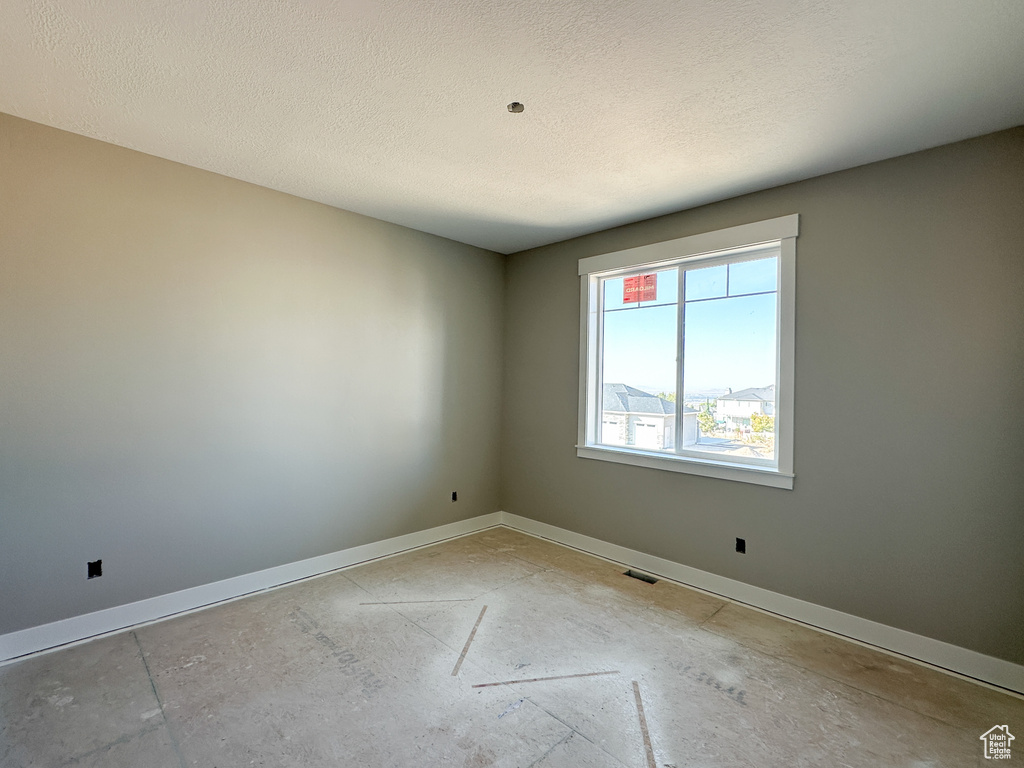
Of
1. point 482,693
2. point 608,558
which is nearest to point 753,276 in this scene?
point 608,558

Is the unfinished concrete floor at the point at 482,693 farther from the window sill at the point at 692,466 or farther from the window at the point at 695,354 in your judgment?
the window at the point at 695,354

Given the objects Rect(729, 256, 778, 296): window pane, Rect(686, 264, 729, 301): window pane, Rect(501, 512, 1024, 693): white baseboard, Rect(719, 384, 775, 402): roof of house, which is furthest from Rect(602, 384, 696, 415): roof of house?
Rect(501, 512, 1024, 693): white baseboard

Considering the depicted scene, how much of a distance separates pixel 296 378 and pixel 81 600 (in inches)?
67.2

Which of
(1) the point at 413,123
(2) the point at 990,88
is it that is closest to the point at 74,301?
(1) the point at 413,123

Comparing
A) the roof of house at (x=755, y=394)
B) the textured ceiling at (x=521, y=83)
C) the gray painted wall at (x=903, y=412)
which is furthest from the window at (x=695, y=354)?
the textured ceiling at (x=521, y=83)

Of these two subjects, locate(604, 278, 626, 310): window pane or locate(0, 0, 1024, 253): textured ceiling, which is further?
locate(604, 278, 626, 310): window pane

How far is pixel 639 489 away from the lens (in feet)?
12.6

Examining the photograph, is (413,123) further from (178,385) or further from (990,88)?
(990,88)

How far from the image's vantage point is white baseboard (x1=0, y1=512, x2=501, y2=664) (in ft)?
8.21

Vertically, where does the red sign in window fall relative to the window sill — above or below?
above

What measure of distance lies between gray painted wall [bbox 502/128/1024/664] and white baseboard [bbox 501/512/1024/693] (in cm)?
6

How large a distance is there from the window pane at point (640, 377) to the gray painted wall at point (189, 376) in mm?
1575

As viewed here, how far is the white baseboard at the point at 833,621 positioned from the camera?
7.84 feet

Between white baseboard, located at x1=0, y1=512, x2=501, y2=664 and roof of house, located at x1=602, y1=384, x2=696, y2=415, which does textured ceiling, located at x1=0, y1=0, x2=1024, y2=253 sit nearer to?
roof of house, located at x1=602, y1=384, x2=696, y2=415
